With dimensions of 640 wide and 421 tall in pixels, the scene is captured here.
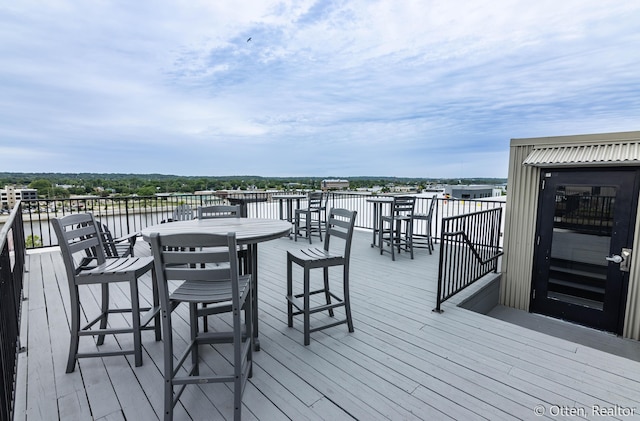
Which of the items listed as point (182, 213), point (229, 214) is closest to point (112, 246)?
point (182, 213)

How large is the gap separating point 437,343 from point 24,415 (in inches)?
108

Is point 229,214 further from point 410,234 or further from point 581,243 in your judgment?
point 581,243

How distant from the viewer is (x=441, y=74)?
432 inches

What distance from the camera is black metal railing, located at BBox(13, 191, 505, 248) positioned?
5710mm

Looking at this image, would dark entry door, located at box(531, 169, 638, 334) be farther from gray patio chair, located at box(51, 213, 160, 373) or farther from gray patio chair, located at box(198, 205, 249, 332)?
gray patio chair, located at box(51, 213, 160, 373)

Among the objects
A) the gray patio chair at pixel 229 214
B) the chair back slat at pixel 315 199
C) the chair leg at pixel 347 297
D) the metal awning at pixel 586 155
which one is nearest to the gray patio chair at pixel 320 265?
the chair leg at pixel 347 297

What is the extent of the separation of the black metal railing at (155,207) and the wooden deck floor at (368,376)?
247 cm

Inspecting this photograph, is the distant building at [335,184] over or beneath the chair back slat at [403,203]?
over

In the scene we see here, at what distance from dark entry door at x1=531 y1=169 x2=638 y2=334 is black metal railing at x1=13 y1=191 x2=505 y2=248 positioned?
123cm

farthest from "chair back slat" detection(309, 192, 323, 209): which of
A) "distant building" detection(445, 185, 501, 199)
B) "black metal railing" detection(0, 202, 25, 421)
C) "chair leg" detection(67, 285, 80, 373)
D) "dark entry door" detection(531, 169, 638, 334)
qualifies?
"chair leg" detection(67, 285, 80, 373)

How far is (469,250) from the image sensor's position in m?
3.93

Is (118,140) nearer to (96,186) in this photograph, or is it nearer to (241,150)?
(241,150)

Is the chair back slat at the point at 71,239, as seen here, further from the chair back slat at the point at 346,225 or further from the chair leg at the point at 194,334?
the chair back slat at the point at 346,225

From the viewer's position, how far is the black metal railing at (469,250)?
3340 millimetres
